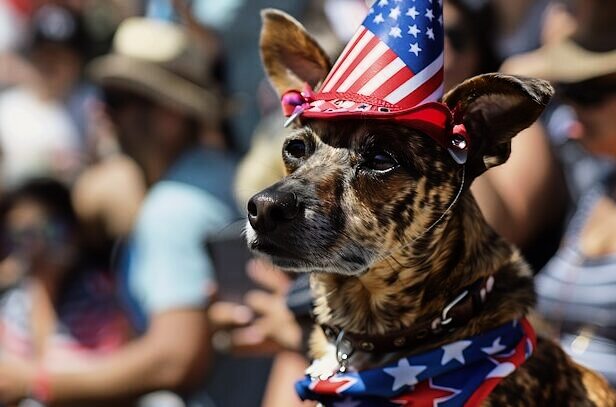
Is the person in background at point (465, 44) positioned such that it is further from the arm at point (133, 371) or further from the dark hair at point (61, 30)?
the dark hair at point (61, 30)

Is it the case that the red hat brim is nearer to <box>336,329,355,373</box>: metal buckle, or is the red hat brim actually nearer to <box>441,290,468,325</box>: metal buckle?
<box>441,290,468,325</box>: metal buckle

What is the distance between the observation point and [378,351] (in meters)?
2.68

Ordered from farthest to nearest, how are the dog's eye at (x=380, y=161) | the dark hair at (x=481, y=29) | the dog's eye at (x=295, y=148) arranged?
the dark hair at (x=481, y=29) < the dog's eye at (x=295, y=148) < the dog's eye at (x=380, y=161)

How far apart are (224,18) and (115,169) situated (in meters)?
0.95

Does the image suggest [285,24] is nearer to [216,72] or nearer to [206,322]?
[206,322]

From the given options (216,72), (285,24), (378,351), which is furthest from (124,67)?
(378,351)

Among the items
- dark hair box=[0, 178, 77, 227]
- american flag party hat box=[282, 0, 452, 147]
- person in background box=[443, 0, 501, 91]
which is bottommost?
dark hair box=[0, 178, 77, 227]

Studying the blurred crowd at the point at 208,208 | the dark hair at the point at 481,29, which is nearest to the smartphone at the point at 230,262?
the blurred crowd at the point at 208,208

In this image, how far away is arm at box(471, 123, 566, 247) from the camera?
3727mm

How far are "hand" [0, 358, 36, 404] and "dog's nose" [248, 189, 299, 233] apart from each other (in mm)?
2775

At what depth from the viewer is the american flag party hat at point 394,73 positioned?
2.45 metres

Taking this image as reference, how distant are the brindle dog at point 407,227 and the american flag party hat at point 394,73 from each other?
0.08 m

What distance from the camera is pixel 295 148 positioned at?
8.93ft

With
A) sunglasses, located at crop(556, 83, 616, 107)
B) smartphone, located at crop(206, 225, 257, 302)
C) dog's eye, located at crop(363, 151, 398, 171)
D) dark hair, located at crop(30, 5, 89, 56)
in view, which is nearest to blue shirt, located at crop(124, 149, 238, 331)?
smartphone, located at crop(206, 225, 257, 302)
